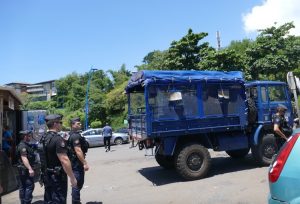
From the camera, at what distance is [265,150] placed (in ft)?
34.8

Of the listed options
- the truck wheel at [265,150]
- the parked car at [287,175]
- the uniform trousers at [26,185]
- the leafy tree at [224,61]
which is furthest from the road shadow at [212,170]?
the leafy tree at [224,61]

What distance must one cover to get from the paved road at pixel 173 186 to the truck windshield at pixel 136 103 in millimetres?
1897

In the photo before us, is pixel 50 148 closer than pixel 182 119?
Yes

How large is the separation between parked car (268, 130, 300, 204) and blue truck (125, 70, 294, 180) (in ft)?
18.0

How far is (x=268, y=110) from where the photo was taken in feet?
35.2

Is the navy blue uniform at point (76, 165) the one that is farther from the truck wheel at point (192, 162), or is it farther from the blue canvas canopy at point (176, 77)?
the truck wheel at point (192, 162)

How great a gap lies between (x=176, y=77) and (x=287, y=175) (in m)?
6.06

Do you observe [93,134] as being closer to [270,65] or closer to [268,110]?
[270,65]

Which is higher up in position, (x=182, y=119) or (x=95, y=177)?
(x=182, y=119)

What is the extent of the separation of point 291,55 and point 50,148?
24.0 metres

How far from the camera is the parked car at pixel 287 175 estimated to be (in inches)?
146

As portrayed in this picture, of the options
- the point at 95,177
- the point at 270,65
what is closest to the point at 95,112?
the point at 270,65

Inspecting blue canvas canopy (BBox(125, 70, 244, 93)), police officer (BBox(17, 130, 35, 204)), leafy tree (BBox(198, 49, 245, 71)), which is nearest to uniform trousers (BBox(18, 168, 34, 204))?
police officer (BBox(17, 130, 35, 204))

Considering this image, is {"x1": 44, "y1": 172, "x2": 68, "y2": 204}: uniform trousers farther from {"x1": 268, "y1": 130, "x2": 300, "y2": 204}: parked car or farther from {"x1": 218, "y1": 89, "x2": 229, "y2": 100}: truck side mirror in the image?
{"x1": 218, "y1": 89, "x2": 229, "y2": 100}: truck side mirror
